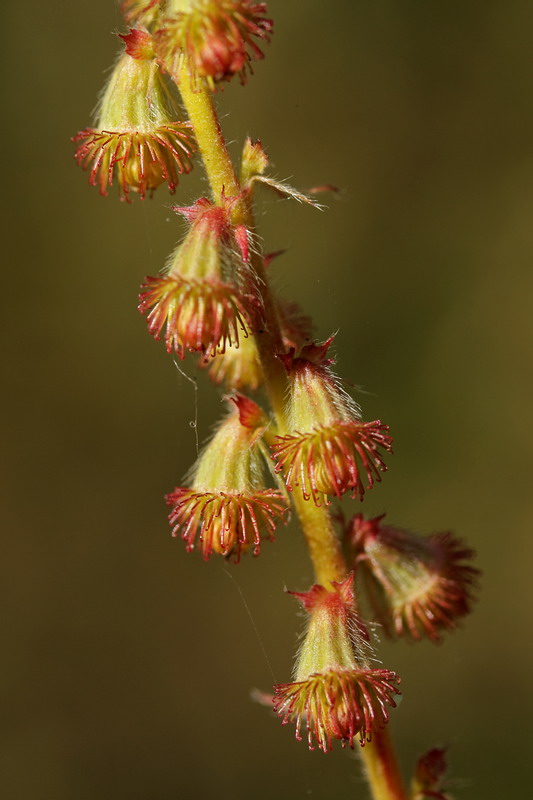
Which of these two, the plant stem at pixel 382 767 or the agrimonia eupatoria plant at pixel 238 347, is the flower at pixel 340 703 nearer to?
the agrimonia eupatoria plant at pixel 238 347

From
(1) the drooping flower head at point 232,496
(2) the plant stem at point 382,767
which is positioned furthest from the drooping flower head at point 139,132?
(2) the plant stem at point 382,767

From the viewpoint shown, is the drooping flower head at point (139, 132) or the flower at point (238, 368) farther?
the flower at point (238, 368)

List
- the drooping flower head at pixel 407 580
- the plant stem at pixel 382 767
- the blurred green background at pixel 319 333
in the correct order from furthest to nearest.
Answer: the blurred green background at pixel 319 333 → the drooping flower head at pixel 407 580 → the plant stem at pixel 382 767

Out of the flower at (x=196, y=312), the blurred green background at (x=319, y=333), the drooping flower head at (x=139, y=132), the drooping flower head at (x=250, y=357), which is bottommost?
the flower at (x=196, y=312)

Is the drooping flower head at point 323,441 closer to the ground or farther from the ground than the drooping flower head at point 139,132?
closer to the ground

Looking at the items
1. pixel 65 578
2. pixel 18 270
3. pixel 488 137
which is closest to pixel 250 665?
pixel 65 578

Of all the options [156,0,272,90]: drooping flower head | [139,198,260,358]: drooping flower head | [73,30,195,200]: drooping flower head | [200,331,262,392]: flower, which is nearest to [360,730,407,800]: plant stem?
[200,331,262,392]: flower

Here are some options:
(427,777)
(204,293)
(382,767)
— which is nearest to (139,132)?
(204,293)

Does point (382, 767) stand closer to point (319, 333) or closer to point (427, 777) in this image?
point (427, 777)
